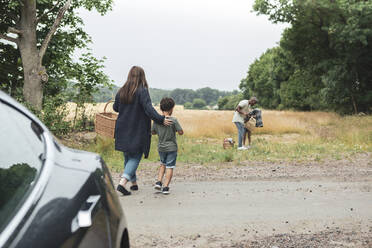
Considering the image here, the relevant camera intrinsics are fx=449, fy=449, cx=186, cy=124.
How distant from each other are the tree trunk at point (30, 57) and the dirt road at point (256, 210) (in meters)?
8.91

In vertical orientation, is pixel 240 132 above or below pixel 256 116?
below

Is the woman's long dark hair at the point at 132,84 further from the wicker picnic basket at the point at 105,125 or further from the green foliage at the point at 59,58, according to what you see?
the green foliage at the point at 59,58

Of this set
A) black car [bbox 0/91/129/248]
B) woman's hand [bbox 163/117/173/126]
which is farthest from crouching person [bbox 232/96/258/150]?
black car [bbox 0/91/129/248]

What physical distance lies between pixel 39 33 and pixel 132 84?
12.9 meters

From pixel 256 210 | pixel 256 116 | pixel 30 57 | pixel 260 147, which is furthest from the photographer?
pixel 30 57

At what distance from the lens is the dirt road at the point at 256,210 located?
4.90 m

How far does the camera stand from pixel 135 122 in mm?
7055

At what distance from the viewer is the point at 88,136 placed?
15820mm

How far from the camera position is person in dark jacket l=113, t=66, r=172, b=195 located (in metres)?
7.03

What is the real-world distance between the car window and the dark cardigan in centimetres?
490

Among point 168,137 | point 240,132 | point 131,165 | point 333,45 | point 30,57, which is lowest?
point 131,165

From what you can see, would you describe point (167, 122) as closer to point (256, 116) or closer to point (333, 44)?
point (256, 116)

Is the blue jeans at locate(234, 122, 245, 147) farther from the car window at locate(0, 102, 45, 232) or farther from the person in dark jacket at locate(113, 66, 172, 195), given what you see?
the car window at locate(0, 102, 45, 232)

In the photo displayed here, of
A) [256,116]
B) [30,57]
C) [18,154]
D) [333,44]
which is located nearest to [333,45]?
[333,44]
